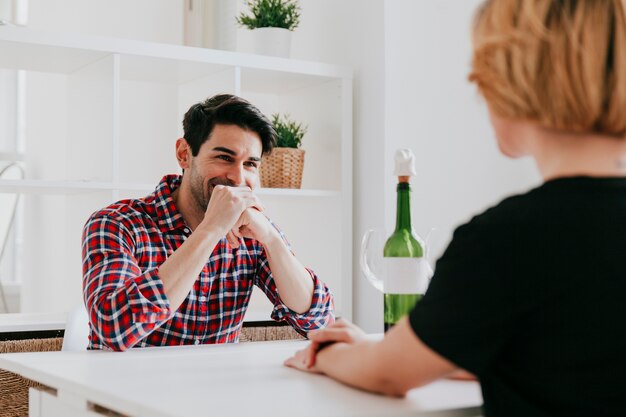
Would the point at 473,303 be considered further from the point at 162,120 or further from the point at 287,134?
the point at 162,120

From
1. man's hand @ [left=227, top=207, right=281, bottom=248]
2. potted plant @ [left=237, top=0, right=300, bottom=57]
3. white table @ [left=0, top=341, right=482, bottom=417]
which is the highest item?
potted plant @ [left=237, top=0, right=300, bottom=57]

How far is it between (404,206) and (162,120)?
2.16 m

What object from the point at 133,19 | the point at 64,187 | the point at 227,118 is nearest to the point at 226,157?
the point at 227,118

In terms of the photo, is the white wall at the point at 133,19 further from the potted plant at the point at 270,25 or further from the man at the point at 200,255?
the man at the point at 200,255

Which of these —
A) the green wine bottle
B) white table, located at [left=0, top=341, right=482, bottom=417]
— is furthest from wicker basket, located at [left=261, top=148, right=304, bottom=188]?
the green wine bottle

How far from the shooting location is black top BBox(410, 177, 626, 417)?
2.87ft

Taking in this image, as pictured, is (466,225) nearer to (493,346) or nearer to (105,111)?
(493,346)

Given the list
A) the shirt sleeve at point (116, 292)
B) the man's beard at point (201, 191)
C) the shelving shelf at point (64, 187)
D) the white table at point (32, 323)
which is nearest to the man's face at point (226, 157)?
the man's beard at point (201, 191)

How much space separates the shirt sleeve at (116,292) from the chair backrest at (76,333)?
0.75 ft

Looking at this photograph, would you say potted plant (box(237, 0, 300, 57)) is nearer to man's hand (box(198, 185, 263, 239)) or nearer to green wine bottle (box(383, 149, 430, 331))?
man's hand (box(198, 185, 263, 239))

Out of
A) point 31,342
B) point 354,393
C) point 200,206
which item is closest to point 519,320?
point 354,393

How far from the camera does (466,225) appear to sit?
0.91 m

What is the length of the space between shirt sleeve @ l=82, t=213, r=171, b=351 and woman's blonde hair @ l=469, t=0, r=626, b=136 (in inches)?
40.5

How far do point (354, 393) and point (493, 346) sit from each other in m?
0.27
